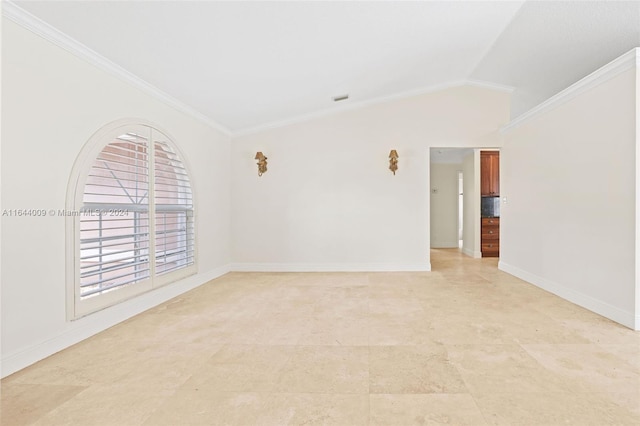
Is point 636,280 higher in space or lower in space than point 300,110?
lower

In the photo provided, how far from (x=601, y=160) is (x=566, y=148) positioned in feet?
1.87

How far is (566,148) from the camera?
360 cm

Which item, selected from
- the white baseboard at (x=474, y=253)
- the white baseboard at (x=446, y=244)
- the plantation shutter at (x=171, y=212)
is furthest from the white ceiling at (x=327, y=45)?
the white baseboard at (x=446, y=244)

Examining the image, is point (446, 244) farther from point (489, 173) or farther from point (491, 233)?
point (489, 173)

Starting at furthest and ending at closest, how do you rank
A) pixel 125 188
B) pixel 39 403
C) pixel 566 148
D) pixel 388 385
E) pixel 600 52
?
1. pixel 600 52
2. pixel 566 148
3. pixel 125 188
4. pixel 388 385
5. pixel 39 403

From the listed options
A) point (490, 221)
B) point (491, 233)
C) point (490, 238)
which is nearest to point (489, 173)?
point (490, 221)

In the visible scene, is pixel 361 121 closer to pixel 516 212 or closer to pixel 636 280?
pixel 516 212

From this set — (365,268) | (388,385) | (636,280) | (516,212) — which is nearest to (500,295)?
(636,280)

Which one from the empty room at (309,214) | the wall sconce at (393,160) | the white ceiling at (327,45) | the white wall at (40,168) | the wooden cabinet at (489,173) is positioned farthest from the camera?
the wooden cabinet at (489,173)

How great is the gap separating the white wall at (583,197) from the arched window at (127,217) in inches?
178

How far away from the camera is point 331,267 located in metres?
5.34

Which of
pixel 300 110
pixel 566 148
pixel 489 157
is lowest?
pixel 566 148

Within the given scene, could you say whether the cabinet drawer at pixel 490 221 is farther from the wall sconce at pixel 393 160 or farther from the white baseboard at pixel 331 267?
the wall sconce at pixel 393 160

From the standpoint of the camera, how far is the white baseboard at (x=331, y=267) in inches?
Answer: 206
